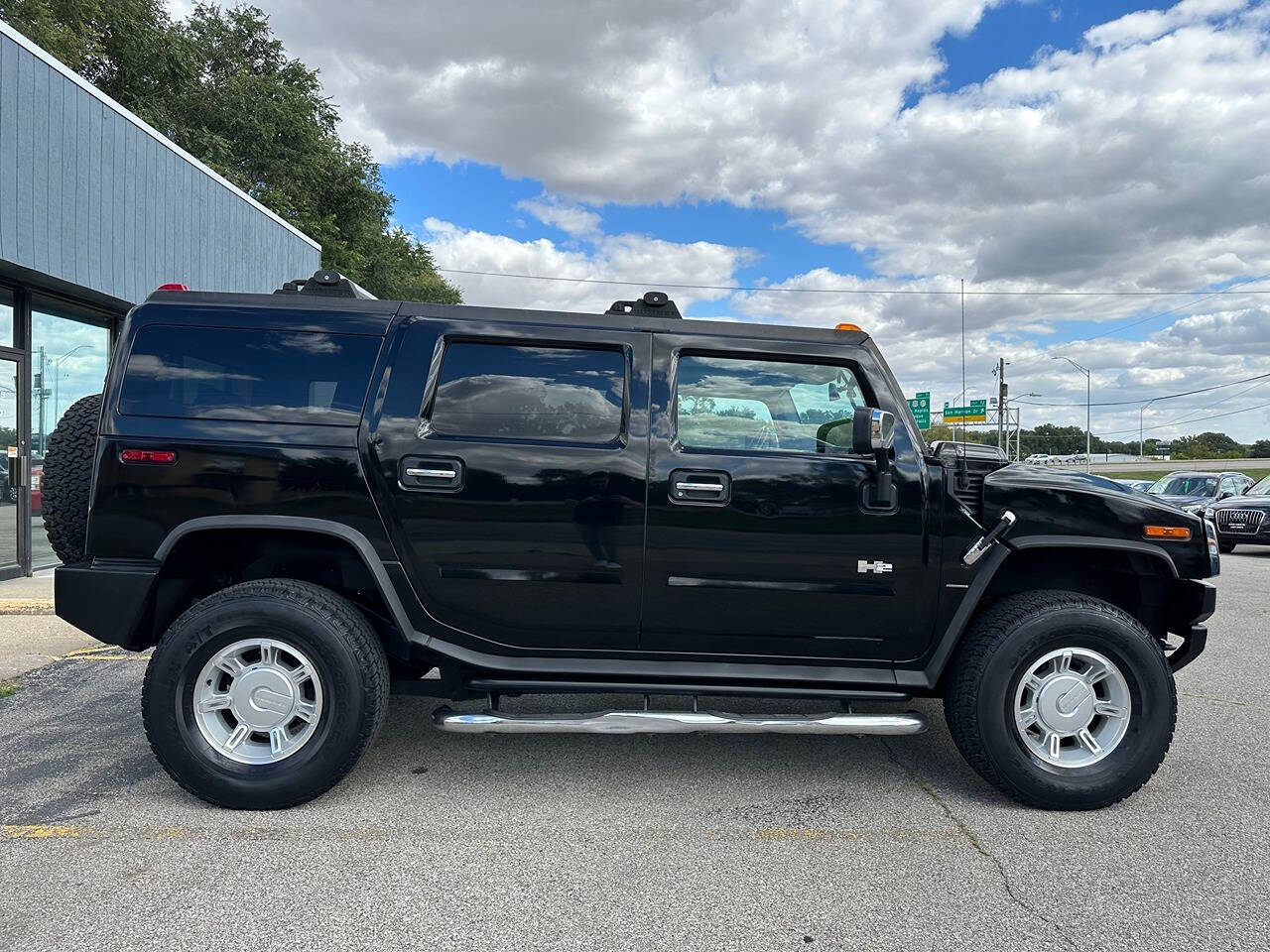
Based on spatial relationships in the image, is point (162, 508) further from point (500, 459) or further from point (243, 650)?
point (500, 459)

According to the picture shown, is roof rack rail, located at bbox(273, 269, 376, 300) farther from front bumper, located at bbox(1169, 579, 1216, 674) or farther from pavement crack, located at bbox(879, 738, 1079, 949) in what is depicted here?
front bumper, located at bbox(1169, 579, 1216, 674)

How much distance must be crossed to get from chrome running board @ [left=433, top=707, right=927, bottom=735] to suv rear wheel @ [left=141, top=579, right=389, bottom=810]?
0.38 meters

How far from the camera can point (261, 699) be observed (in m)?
3.26

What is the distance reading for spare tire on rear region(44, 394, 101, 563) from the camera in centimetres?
345

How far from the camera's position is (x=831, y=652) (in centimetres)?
346

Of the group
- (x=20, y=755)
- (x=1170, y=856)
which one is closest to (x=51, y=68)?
(x=20, y=755)

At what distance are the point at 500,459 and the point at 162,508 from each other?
1.38 meters

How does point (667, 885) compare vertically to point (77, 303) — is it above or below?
below

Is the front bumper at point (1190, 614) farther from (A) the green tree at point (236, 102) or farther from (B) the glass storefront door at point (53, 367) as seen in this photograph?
(A) the green tree at point (236, 102)

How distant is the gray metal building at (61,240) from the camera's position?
818 centimetres

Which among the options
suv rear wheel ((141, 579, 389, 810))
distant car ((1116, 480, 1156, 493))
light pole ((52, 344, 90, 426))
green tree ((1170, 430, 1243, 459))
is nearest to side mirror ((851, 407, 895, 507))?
distant car ((1116, 480, 1156, 493))

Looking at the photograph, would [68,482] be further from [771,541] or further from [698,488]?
[771,541]

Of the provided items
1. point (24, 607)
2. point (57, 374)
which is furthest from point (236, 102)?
point (24, 607)

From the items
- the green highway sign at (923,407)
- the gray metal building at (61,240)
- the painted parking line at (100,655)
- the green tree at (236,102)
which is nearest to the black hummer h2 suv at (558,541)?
the painted parking line at (100,655)
